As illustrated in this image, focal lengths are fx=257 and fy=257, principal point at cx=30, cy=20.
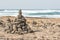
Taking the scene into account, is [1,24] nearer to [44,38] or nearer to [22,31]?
[22,31]

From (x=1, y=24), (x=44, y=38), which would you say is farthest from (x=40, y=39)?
(x=1, y=24)

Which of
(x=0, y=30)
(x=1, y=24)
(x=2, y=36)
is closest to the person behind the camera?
(x=2, y=36)

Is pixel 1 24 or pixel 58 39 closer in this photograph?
pixel 58 39

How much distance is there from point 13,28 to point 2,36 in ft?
7.61

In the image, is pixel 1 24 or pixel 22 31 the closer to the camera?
pixel 22 31

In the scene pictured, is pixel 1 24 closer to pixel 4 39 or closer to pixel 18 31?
pixel 18 31

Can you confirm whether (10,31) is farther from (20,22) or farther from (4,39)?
(4,39)

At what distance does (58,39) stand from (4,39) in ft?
14.8

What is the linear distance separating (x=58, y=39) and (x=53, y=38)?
57 centimetres

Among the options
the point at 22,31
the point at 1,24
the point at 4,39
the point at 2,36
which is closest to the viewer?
the point at 4,39

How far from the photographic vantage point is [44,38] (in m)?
21.8

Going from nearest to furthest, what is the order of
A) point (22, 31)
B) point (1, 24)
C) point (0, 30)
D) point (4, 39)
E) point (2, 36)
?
point (4, 39) < point (2, 36) < point (22, 31) < point (0, 30) < point (1, 24)

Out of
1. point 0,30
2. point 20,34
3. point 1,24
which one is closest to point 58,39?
point 20,34

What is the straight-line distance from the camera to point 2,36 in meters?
22.8
